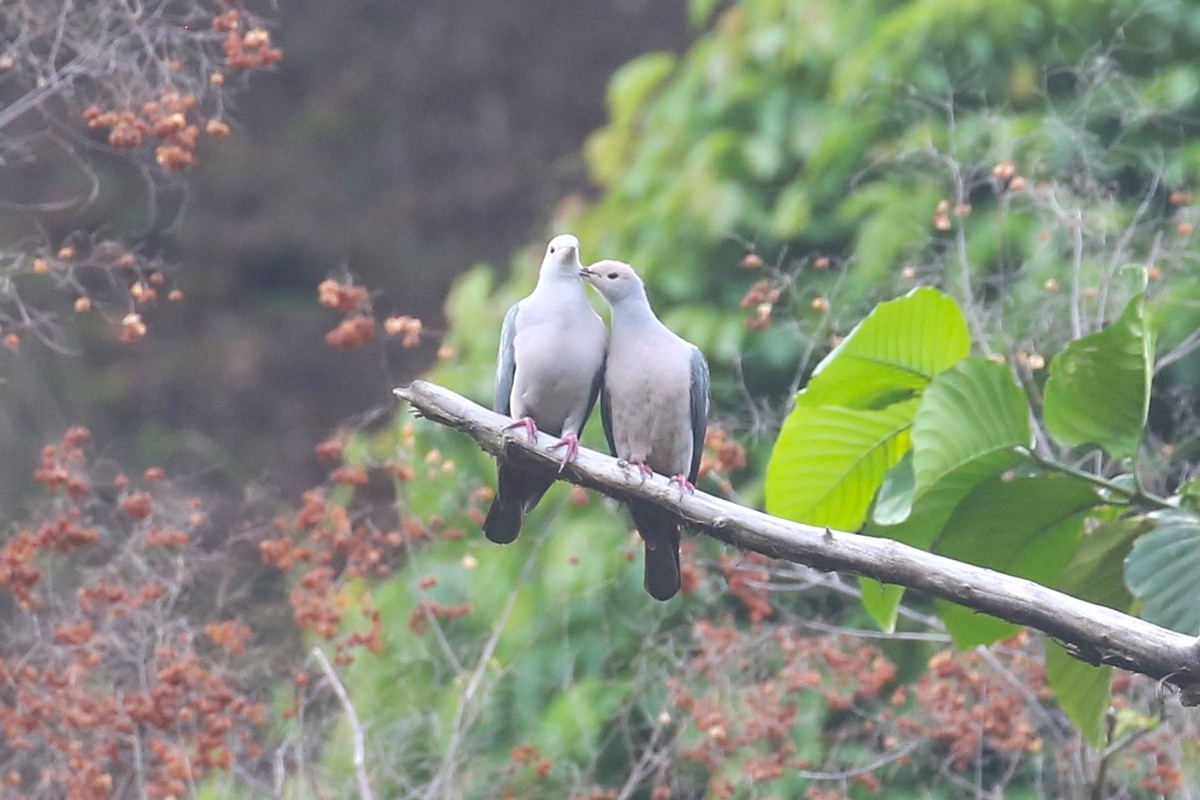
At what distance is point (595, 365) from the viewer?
17.3ft

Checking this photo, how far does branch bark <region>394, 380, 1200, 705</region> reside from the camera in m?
4.32

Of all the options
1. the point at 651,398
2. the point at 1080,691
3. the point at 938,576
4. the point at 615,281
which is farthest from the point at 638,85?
the point at 938,576

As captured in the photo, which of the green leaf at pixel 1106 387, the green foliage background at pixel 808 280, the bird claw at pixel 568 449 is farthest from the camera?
the green foliage background at pixel 808 280

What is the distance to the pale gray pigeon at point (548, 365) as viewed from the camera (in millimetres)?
5125

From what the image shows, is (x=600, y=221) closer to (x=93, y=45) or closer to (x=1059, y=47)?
(x=1059, y=47)

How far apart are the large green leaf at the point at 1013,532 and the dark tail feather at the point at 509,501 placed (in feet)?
3.77

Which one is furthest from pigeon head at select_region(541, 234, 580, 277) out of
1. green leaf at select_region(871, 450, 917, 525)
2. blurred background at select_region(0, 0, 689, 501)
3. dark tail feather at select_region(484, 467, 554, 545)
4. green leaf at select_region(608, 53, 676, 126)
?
blurred background at select_region(0, 0, 689, 501)

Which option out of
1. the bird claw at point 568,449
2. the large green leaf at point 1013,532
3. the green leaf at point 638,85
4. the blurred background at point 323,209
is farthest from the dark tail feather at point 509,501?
the blurred background at point 323,209

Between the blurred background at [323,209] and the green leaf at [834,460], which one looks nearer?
the green leaf at [834,460]

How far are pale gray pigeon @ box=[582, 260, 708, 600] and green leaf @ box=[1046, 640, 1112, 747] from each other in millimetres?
1103

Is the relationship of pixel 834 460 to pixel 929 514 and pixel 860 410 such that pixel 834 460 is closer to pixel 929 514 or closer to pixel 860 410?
pixel 860 410

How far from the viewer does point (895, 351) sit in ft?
16.4

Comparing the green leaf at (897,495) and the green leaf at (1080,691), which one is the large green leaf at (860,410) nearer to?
the green leaf at (897,495)

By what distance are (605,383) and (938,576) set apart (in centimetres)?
131
